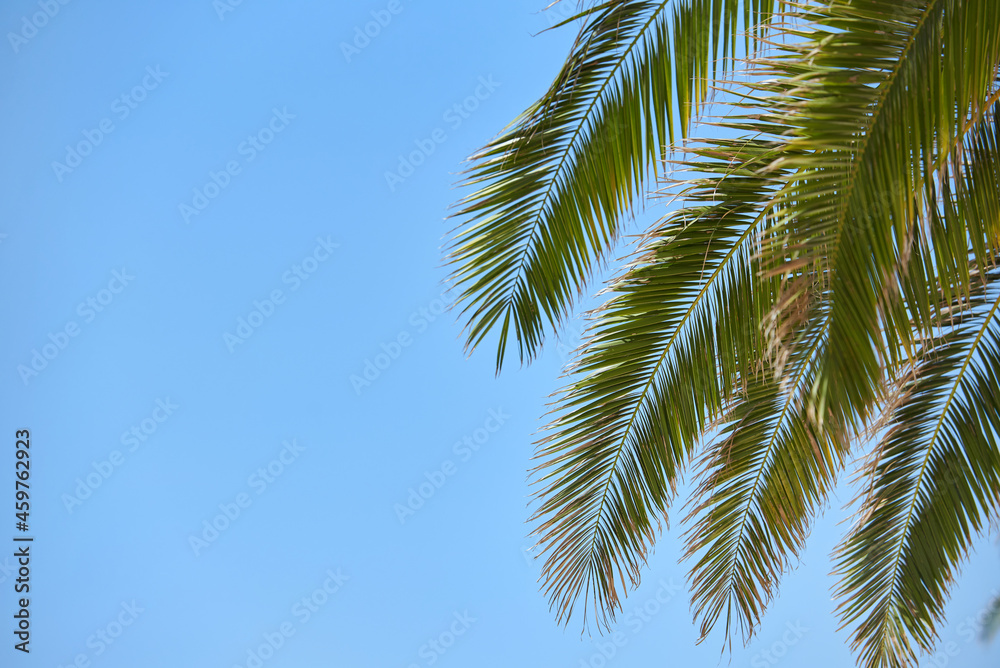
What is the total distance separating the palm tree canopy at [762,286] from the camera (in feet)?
6.63

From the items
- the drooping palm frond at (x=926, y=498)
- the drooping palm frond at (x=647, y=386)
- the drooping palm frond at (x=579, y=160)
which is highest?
the drooping palm frond at (x=579, y=160)

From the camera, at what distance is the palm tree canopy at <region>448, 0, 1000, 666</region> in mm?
2020

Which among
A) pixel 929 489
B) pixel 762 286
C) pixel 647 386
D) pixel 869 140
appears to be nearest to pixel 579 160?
pixel 762 286

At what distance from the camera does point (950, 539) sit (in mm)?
4102

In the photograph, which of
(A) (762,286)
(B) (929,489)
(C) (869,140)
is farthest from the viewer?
(B) (929,489)

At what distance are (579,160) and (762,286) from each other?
930 millimetres

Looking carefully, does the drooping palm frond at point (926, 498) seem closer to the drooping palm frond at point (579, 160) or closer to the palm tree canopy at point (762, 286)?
the palm tree canopy at point (762, 286)

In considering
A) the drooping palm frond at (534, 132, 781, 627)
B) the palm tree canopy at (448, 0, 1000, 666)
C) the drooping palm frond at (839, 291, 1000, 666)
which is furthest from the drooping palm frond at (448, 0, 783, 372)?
the drooping palm frond at (839, 291, 1000, 666)

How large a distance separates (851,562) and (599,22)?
11.2 feet

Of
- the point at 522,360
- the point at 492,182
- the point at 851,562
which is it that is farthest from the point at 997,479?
the point at 492,182

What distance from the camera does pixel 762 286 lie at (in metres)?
3.15

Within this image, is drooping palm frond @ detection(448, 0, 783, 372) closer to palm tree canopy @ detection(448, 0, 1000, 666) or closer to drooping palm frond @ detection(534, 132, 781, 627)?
palm tree canopy @ detection(448, 0, 1000, 666)

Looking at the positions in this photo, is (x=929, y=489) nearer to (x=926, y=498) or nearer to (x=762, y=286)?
(x=926, y=498)

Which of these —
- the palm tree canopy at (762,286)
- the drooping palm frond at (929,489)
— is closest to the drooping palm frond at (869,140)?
the palm tree canopy at (762,286)
